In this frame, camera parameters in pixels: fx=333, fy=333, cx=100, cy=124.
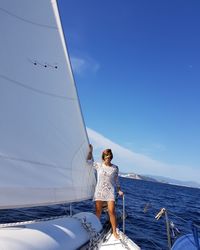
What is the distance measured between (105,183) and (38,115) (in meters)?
2.39

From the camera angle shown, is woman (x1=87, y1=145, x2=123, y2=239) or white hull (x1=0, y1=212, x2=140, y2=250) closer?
white hull (x1=0, y1=212, x2=140, y2=250)

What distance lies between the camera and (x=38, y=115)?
5.10 m

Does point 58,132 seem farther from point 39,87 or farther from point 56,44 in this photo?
point 56,44

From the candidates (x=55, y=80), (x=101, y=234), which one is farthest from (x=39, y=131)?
(x=101, y=234)

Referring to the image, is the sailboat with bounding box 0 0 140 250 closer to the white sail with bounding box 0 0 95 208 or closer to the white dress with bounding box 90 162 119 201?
the white sail with bounding box 0 0 95 208

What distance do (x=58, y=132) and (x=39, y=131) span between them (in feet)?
1.37

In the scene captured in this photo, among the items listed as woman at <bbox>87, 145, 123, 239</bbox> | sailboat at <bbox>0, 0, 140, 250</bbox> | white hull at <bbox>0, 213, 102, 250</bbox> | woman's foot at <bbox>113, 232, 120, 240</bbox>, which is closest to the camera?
white hull at <bbox>0, 213, 102, 250</bbox>

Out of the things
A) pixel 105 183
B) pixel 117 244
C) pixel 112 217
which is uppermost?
pixel 105 183

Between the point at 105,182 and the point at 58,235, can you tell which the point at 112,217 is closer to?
the point at 105,182

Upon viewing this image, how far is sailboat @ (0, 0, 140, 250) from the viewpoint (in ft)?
14.8

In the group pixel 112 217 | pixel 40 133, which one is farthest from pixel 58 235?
pixel 112 217

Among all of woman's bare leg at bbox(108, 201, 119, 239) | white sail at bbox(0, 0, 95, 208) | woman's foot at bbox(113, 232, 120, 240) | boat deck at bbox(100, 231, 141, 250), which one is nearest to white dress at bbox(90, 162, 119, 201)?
woman's bare leg at bbox(108, 201, 119, 239)

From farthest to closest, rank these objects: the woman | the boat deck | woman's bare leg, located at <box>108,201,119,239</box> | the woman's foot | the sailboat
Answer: the woman → woman's bare leg, located at <box>108,201,119,239</box> → the woman's foot → the boat deck → the sailboat

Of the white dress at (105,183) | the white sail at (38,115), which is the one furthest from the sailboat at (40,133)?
the white dress at (105,183)
